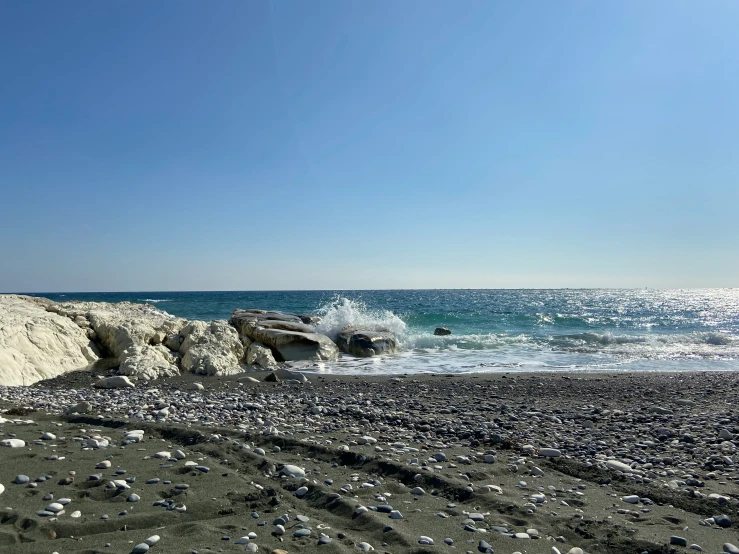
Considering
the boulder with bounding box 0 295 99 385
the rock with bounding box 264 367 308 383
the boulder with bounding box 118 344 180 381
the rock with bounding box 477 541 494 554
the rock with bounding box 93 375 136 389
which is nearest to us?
the rock with bounding box 477 541 494 554

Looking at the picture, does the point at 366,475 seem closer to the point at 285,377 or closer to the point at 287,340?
the point at 285,377

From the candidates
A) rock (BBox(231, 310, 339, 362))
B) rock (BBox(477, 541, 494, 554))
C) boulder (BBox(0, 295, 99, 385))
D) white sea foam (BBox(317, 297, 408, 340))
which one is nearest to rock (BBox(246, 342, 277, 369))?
rock (BBox(231, 310, 339, 362))

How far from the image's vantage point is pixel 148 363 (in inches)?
473

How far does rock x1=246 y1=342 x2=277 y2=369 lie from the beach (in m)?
5.74

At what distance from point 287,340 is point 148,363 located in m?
4.70

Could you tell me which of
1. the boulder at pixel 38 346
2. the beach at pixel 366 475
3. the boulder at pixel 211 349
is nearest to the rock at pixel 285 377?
the boulder at pixel 211 349

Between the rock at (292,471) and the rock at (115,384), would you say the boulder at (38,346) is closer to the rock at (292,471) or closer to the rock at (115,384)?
the rock at (115,384)

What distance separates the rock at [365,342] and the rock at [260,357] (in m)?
3.65

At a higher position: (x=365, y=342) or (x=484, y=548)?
(x=484, y=548)

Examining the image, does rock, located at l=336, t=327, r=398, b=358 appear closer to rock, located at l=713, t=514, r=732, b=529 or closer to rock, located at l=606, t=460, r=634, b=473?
rock, located at l=606, t=460, r=634, b=473

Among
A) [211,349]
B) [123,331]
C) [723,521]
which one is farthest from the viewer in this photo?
[123,331]

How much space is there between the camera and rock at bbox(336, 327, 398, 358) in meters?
17.6

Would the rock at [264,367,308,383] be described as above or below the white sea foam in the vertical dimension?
below

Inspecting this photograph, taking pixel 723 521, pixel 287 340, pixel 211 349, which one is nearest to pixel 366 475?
pixel 723 521
